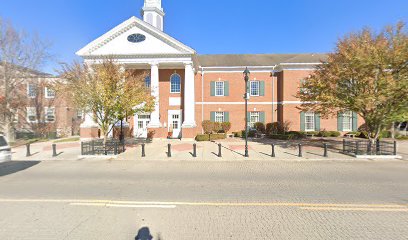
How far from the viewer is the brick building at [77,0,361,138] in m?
21.8

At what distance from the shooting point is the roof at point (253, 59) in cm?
2483

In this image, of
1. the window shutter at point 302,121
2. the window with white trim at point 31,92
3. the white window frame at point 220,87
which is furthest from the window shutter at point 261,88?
the window with white trim at point 31,92

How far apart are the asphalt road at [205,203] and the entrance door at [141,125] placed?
48.5 feet

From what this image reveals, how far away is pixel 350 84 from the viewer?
1170 cm

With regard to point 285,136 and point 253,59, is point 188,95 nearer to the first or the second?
point 285,136

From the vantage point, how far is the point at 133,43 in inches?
867

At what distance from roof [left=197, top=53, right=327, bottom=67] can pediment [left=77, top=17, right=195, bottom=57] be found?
5651mm

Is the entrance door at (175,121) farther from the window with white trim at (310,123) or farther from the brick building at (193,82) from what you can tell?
the window with white trim at (310,123)

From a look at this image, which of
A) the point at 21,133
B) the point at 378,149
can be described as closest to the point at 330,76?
the point at 378,149

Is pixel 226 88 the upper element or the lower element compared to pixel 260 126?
upper

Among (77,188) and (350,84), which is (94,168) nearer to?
(77,188)

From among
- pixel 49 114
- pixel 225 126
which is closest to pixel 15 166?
pixel 225 126

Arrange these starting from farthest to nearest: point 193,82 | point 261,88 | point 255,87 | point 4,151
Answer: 1. point 255,87
2. point 261,88
3. point 193,82
4. point 4,151

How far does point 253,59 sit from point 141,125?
17.0 metres
